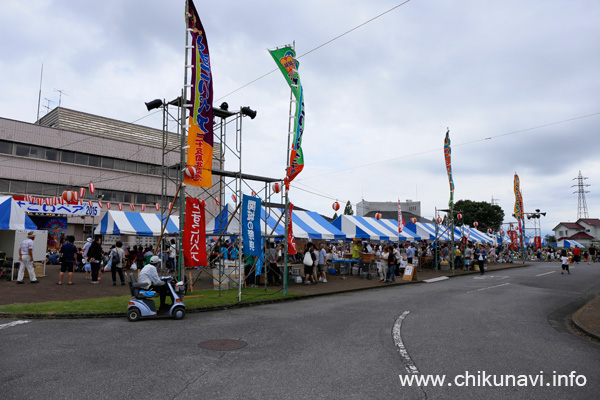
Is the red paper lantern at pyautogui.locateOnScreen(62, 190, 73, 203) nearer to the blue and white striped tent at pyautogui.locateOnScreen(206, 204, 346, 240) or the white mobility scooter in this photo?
the blue and white striped tent at pyautogui.locateOnScreen(206, 204, 346, 240)

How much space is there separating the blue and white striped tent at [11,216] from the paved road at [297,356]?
9.27 m

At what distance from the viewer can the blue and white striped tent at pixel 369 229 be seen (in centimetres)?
2320

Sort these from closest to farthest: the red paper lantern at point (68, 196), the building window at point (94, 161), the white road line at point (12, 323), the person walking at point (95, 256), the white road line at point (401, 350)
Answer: the white road line at point (401, 350) < the white road line at point (12, 323) < the person walking at point (95, 256) < the red paper lantern at point (68, 196) < the building window at point (94, 161)

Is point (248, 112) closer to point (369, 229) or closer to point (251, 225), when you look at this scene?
point (251, 225)

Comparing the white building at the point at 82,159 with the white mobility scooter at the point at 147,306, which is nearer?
the white mobility scooter at the point at 147,306

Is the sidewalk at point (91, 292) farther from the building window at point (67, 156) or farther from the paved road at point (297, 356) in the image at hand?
the building window at point (67, 156)

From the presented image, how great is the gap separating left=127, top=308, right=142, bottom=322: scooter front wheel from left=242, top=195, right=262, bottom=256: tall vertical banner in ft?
13.2

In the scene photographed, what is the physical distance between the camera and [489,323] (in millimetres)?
8695

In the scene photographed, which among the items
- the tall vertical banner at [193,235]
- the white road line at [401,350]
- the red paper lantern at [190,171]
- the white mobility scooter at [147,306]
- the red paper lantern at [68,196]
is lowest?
the white road line at [401,350]

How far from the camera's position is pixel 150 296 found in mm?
8547

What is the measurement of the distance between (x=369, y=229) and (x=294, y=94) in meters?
13.4

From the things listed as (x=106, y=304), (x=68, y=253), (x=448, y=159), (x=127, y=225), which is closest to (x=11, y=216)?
(x=68, y=253)

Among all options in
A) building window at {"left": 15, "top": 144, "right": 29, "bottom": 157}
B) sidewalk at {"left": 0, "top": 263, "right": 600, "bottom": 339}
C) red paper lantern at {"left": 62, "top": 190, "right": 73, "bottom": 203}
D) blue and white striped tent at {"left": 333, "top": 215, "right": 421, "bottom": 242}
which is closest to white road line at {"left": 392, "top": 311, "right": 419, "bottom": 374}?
sidewalk at {"left": 0, "top": 263, "right": 600, "bottom": 339}

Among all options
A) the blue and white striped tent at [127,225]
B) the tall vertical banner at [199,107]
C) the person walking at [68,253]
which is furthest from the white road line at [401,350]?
the blue and white striped tent at [127,225]
